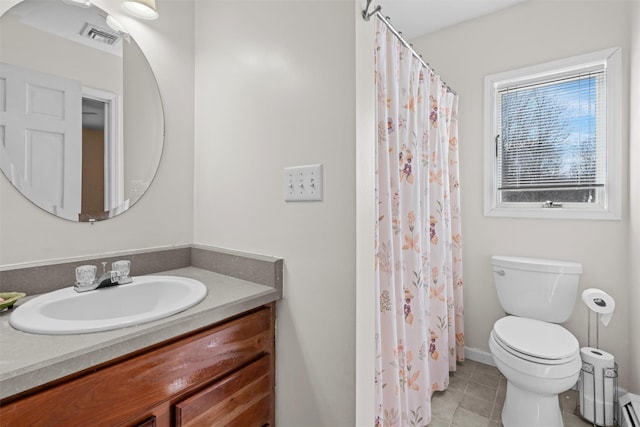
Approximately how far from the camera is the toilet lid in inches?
56.0

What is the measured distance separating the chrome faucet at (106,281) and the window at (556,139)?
7.31 feet

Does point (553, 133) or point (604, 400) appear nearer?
point (604, 400)

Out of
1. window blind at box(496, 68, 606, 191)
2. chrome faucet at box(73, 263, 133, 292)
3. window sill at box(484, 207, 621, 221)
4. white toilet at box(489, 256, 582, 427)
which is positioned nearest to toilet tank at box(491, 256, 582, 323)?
white toilet at box(489, 256, 582, 427)

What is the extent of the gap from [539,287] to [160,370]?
2043 millimetres

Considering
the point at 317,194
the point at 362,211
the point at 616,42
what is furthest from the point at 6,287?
the point at 616,42

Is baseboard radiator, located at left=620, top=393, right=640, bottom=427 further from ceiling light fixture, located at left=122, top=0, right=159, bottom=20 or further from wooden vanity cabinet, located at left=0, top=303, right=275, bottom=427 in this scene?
ceiling light fixture, located at left=122, top=0, right=159, bottom=20

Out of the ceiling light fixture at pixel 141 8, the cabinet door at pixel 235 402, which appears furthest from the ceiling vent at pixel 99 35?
the cabinet door at pixel 235 402

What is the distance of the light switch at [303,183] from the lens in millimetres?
1048

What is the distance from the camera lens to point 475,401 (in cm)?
180

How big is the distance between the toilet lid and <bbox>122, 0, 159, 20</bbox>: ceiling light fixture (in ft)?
7.40

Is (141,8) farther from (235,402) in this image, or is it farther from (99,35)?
(235,402)

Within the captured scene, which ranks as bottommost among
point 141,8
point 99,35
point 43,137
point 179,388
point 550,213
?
point 179,388

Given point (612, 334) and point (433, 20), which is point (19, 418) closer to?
point (612, 334)

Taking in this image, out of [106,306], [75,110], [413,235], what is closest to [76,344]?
[106,306]
